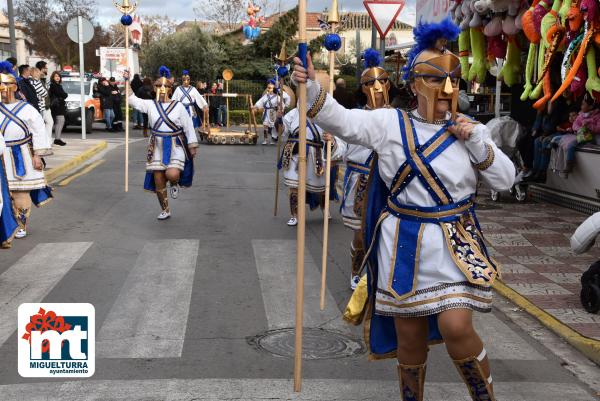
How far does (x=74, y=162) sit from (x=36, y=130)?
28.6ft

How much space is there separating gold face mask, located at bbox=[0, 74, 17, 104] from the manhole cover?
4.53 meters

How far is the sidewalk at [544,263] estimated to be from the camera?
6.41 metres

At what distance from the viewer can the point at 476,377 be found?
3.96 m

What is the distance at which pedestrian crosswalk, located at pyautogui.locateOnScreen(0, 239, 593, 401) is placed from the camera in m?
4.84

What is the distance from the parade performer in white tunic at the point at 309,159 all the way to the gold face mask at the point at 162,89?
1.65 metres

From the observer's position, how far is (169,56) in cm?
4709

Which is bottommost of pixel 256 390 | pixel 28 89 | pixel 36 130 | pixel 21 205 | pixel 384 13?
pixel 256 390

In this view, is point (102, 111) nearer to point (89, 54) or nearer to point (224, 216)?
point (224, 216)

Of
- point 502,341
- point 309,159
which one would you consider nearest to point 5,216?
point 309,159

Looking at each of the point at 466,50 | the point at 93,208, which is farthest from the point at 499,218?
the point at 93,208

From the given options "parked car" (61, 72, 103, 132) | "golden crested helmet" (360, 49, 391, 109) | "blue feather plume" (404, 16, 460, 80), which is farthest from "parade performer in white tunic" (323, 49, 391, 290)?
"parked car" (61, 72, 103, 132)

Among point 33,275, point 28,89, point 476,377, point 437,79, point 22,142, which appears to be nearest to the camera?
point 476,377

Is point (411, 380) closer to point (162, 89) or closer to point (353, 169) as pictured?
point (353, 169)

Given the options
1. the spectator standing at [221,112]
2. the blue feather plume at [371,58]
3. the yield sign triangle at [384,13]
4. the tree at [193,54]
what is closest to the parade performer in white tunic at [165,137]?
the yield sign triangle at [384,13]
